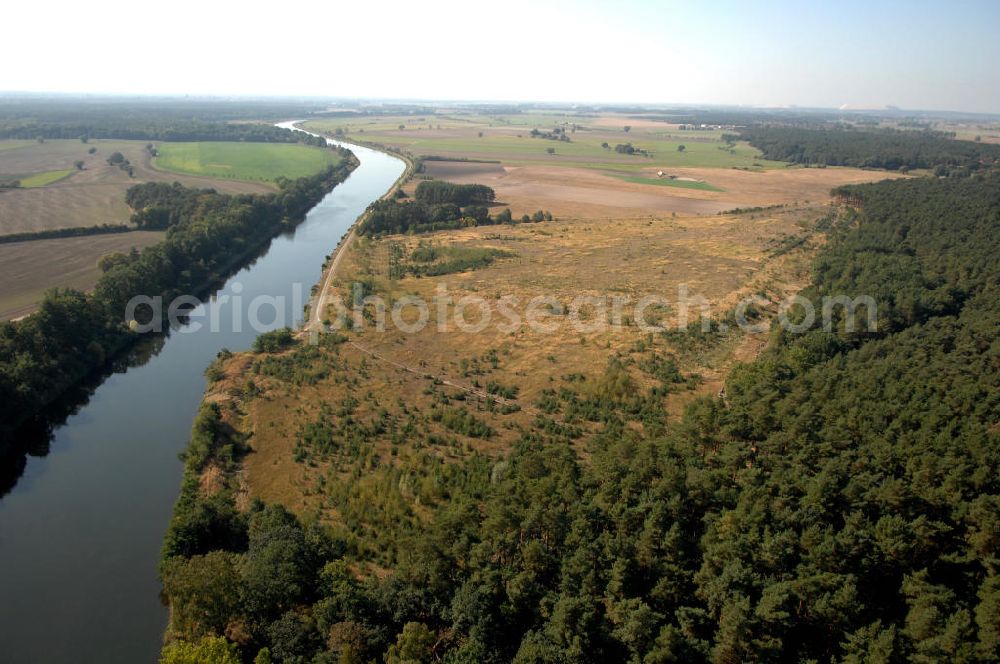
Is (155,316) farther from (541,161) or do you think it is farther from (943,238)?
(541,161)

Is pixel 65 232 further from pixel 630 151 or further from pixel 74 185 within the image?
pixel 630 151

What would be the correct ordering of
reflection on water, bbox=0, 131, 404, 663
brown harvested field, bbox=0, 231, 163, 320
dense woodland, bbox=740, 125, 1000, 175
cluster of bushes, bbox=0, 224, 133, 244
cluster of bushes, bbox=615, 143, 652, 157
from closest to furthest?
reflection on water, bbox=0, 131, 404, 663 → brown harvested field, bbox=0, 231, 163, 320 → cluster of bushes, bbox=0, 224, 133, 244 → dense woodland, bbox=740, 125, 1000, 175 → cluster of bushes, bbox=615, 143, 652, 157

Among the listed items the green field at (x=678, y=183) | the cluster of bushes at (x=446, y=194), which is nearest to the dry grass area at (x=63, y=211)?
the cluster of bushes at (x=446, y=194)

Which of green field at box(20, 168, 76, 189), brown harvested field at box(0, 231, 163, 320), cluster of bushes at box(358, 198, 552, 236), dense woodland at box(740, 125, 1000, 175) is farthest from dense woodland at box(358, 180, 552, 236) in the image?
dense woodland at box(740, 125, 1000, 175)

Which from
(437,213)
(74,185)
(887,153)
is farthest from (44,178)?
(887,153)

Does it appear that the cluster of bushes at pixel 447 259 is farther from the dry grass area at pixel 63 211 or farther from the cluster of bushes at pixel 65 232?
the cluster of bushes at pixel 65 232

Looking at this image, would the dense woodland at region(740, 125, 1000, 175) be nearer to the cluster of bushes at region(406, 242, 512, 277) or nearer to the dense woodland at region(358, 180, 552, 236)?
the dense woodland at region(358, 180, 552, 236)
